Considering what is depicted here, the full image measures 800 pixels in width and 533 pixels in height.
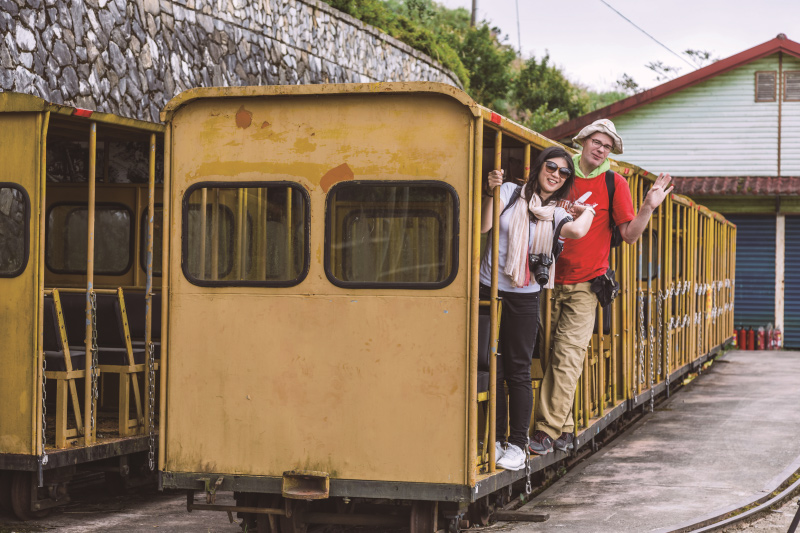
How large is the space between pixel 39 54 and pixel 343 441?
6.91 metres

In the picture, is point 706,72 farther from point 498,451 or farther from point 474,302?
point 474,302

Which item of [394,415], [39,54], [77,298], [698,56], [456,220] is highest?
[698,56]

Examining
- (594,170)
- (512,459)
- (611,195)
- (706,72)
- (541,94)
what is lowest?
(512,459)

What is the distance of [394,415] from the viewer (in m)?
5.94

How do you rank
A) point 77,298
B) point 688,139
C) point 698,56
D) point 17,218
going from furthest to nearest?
point 698,56, point 688,139, point 77,298, point 17,218

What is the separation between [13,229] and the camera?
6930 mm

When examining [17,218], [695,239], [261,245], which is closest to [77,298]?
[17,218]

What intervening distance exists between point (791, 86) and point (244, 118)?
1981 cm

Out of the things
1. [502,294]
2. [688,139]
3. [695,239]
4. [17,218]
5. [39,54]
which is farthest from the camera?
[688,139]

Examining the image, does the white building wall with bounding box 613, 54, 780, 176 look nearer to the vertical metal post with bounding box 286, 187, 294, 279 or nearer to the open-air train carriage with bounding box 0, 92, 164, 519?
the open-air train carriage with bounding box 0, 92, 164, 519

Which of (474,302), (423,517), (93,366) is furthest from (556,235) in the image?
(93,366)

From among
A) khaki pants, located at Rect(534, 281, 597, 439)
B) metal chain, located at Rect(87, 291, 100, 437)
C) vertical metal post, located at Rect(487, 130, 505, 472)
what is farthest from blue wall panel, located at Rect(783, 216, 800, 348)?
metal chain, located at Rect(87, 291, 100, 437)

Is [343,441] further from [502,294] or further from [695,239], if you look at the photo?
[695,239]

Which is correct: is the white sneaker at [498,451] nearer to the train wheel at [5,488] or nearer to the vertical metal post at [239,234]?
the vertical metal post at [239,234]
